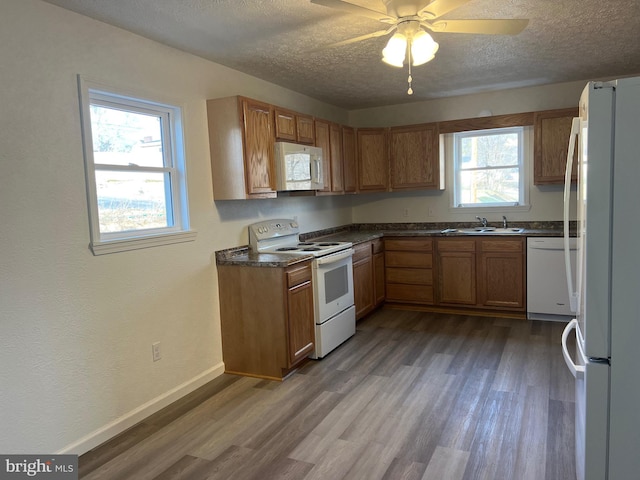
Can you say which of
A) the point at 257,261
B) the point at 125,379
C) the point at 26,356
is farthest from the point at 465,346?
the point at 26,356

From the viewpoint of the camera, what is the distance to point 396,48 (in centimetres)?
236

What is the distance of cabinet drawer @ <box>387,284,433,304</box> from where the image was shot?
509cm

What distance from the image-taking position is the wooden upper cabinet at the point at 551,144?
14.9 feet

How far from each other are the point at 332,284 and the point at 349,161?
1.86m

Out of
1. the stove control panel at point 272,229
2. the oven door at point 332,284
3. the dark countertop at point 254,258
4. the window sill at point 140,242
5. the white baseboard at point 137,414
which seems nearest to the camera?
the white baseboard at point 137,414

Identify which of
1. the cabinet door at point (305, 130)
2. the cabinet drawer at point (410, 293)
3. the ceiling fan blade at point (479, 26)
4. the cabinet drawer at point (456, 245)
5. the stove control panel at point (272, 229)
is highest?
the ceiling fan blade at point (479, 26)

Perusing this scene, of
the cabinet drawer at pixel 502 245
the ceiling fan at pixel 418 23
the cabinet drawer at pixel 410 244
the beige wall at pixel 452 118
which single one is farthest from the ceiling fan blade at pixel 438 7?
the beige wall at pixel 452 118

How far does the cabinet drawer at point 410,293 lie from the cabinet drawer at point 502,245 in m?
0.76

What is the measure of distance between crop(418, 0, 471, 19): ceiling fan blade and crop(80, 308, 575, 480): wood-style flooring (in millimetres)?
2226

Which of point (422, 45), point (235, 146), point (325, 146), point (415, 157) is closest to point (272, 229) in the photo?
point (235, 146)

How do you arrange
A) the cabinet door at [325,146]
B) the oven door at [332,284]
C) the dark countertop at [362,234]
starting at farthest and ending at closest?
1. the cabinet door at [325,146]
2. the oven door at [332,284]
3. the dark countertop at [362,234]

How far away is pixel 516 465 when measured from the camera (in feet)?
7.31

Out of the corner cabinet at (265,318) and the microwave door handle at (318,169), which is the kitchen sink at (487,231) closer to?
the microwave door handle at (318,169)

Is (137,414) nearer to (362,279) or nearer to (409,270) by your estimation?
(362,279)
